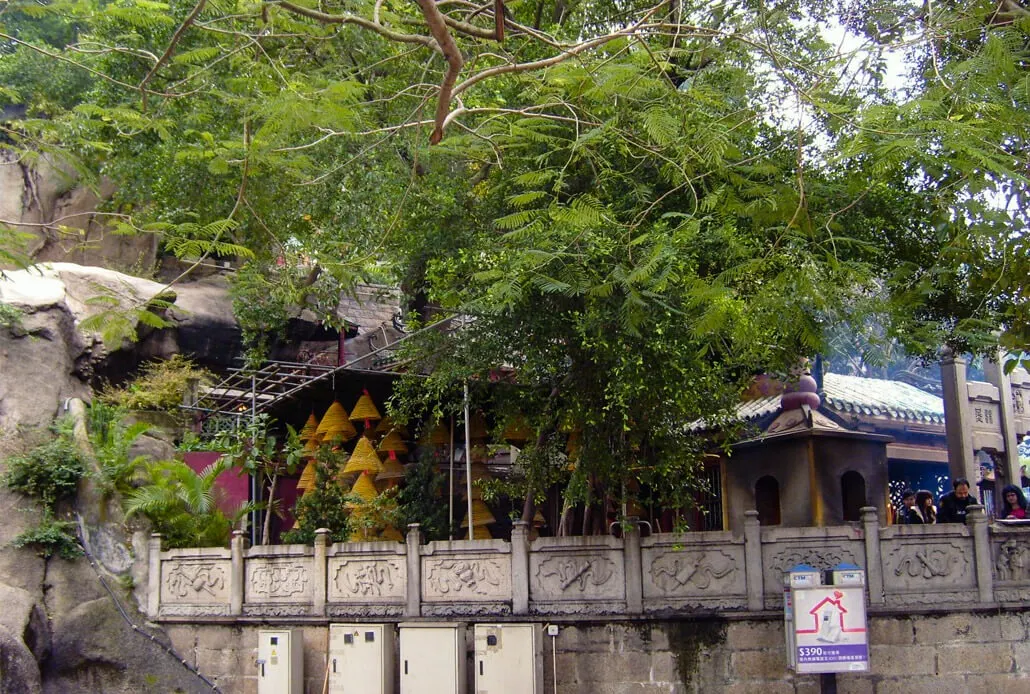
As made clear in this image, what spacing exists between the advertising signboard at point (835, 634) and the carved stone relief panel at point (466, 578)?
3.15 metres

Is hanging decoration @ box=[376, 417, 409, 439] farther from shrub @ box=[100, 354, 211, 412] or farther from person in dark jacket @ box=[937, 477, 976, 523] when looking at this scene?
person in dark jacket @ box=[937, 477, 976, 523]

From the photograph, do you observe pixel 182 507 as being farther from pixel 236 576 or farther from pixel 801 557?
pixel 801 557

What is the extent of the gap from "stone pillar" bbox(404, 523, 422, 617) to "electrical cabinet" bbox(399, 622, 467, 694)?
0.56m

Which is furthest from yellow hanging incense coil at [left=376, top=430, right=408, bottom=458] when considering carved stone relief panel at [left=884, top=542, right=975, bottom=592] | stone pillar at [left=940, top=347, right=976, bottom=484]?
carved stone relief panel at [left=884, top=542, right=975, bottom=592]

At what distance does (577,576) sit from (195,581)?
16.2 ft

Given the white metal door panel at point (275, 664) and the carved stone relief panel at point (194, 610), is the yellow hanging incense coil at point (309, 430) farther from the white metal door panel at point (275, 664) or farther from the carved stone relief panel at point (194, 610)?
the white metal door panel at point (275, 664)

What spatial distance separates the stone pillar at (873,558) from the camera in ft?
33.2

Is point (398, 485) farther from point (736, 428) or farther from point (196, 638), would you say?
point (736, 428)

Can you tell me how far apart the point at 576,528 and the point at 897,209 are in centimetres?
723

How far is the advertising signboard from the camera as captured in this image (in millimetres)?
9328

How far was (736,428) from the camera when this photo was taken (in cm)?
1120

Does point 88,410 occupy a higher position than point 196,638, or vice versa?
point 88,410

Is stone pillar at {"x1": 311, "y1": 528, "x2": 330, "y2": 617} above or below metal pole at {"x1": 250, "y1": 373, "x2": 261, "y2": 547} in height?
below

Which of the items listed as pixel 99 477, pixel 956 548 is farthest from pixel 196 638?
pixel 956 548
